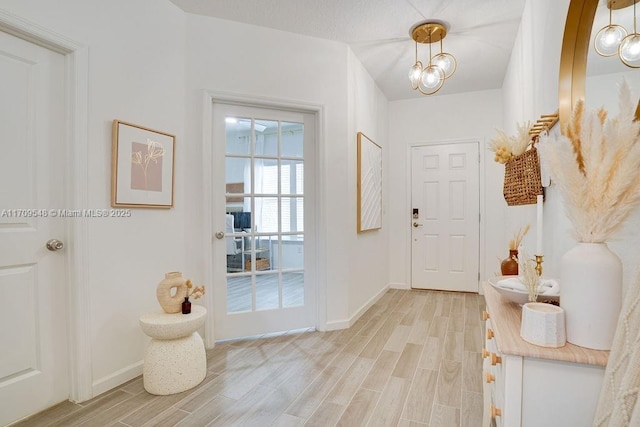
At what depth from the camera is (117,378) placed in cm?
199

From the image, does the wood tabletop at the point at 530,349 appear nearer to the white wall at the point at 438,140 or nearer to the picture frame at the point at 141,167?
the picture frame at the point at 141,167

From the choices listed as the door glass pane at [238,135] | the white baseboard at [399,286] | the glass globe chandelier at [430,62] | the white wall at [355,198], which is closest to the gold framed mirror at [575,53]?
the glass globe chandelier at [430,62]

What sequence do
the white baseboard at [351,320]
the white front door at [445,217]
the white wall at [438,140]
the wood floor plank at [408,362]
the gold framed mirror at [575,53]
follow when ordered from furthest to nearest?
1. the white front door at [445,217]
2. the white wall at [438,140]
3. the white baseboard at [351,320]
4. the wood floor plank at [408,362]
5. the gold framed mirror at [575,53]

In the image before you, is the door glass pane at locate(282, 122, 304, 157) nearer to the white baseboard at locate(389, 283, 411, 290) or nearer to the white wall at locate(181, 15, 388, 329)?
the white wall at locate(181, 15, 388, 329)

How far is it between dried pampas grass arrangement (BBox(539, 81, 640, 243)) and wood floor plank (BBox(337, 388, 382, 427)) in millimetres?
1360

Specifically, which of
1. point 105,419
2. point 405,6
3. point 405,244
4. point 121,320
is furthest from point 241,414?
point 405,244

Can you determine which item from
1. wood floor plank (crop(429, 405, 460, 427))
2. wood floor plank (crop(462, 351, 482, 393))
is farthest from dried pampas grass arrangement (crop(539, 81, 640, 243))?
wood floor plank (crop(462, 351, 482, 393))

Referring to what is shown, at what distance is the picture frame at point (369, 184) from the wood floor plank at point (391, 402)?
1.55 m

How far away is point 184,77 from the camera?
2463mm

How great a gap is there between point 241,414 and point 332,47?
2900 millimetres

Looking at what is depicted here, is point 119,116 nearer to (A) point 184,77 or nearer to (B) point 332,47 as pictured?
(A) point 184,77

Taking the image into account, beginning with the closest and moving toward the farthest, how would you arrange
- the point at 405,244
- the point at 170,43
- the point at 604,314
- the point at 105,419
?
the point at 604,314 < the point at 105,419 < the point at 170,43 < the point at 405,244

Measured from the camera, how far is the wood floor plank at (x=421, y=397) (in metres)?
1.70

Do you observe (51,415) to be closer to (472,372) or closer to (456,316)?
(472,372)
